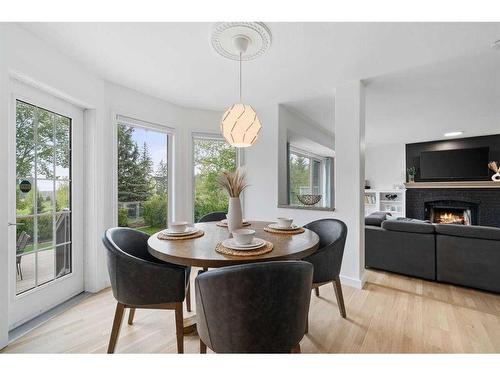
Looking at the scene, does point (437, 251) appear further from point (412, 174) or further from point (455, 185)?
point (412, 174)

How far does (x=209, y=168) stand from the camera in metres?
3.65

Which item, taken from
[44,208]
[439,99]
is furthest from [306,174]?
[44,208]

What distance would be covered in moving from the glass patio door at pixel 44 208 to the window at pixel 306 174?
2.88m

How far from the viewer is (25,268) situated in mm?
1901

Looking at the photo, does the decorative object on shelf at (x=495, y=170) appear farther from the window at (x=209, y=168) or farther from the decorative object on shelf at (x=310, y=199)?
the window at (x=209, y=168)

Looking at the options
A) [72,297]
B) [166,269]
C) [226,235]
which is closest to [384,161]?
[226,235]

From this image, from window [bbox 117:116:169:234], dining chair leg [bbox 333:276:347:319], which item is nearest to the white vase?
dining chair leg [bbox 333:276:347:319]

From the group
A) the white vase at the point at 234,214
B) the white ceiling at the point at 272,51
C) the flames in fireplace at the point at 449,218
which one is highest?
the white ceiling at the point at 272,51

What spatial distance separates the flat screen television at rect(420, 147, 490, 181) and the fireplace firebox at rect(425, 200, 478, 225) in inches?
22.9

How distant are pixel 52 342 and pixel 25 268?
2.19ft

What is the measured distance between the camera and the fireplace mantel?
481 cm

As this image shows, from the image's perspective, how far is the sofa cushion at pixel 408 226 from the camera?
2624mm

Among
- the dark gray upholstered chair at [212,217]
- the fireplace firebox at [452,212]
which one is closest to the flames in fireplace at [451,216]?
the fireplace firebox at [452,212]
